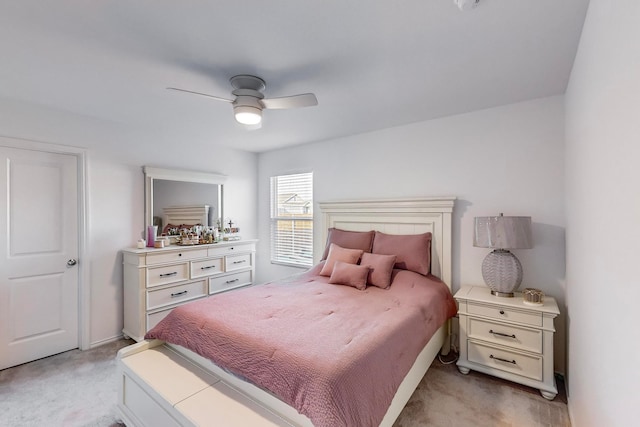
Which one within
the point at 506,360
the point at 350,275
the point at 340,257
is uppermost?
the point at 340,257

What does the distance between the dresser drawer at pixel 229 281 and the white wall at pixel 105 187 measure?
985 millimetres

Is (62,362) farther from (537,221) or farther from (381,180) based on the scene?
(537,221)

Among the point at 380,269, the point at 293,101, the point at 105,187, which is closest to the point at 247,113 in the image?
the point at 293,101

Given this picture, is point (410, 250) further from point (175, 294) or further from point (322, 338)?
point (175, 294)

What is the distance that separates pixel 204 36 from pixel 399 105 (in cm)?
174

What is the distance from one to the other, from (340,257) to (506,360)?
161 centimetres

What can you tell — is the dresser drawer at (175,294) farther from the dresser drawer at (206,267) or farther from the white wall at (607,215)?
the white wall at (607,215)

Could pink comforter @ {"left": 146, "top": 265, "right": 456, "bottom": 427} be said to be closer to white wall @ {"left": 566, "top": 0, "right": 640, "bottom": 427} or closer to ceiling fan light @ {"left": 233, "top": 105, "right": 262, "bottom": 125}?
white wall @ {"left": 566, "top": 0, "right": 640, "bottom": 427}

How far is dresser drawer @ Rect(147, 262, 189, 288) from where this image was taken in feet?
9.94

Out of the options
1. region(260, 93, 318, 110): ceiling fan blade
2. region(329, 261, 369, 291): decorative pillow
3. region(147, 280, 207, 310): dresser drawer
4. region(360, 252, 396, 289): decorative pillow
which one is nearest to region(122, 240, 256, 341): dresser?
region(147, 280, 207, 310): dresser drawer

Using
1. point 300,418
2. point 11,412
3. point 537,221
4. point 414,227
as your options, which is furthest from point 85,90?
point 537,221

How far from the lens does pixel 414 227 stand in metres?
3.06

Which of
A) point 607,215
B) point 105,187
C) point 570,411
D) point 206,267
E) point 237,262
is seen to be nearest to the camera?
point 607,215

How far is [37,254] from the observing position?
107 inches
